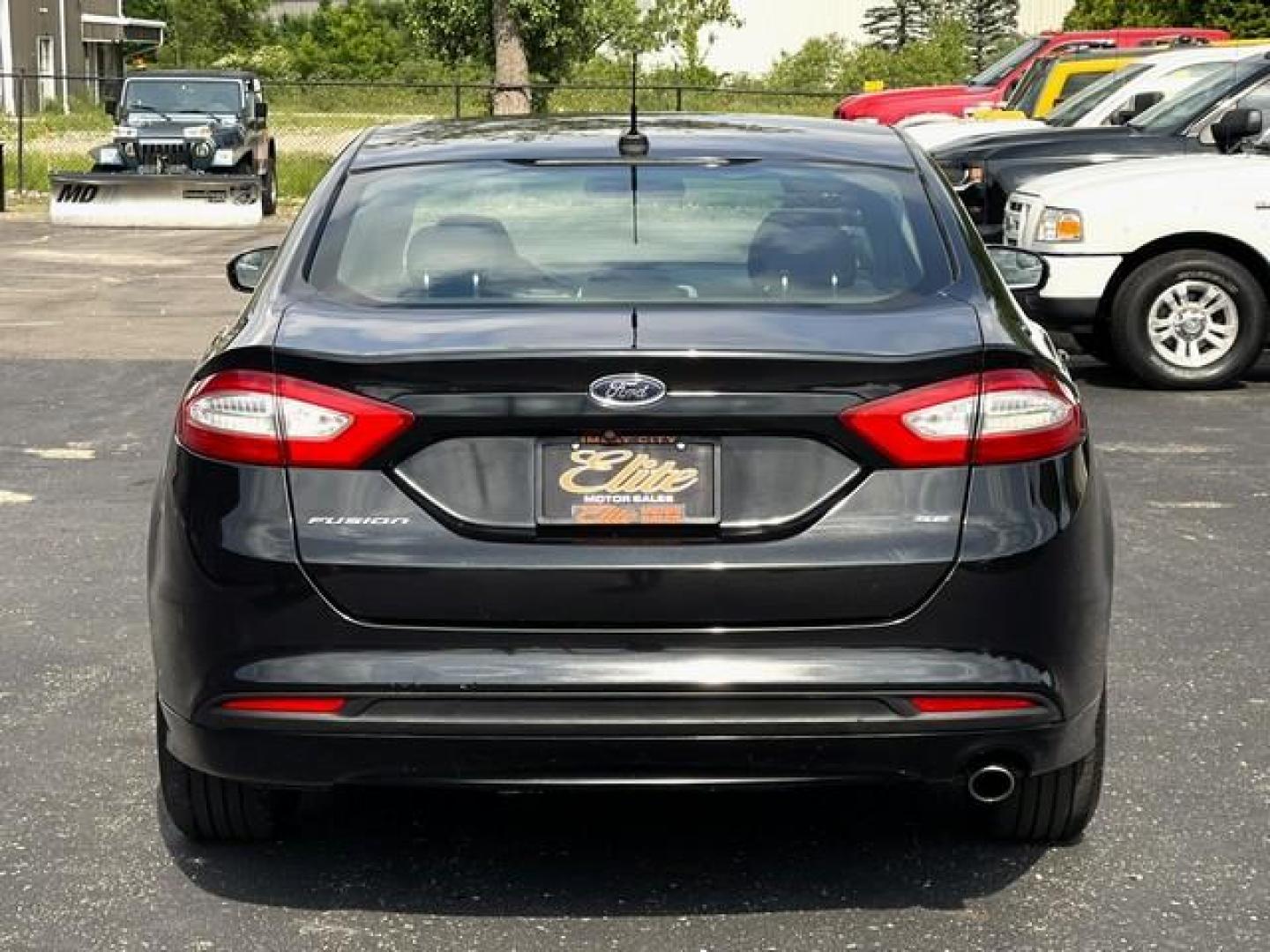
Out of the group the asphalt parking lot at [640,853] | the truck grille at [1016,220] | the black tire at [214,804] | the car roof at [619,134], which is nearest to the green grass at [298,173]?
the truck grille at [1016,220]

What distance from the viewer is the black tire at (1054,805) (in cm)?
466

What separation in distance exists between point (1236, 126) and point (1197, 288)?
1.48m

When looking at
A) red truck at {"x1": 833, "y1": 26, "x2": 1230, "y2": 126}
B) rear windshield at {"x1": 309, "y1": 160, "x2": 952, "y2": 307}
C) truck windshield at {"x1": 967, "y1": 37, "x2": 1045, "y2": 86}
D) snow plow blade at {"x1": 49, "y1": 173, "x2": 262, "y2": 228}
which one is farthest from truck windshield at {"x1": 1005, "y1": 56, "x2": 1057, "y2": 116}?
rear windshield at {"x1": 309, "y1": 160, "x2": 952, "y2": 307}

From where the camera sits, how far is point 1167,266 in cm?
1231

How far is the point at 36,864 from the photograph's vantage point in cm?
474

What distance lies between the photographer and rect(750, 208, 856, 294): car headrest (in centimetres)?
465

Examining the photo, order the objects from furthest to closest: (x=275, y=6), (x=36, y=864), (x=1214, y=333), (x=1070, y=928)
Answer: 1. (x=275, y=6)
2. (x=1214, y=333)
3. (x=36, y=864)
4. (x=1070, y=928)

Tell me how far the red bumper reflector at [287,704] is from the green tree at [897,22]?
69.9 meters

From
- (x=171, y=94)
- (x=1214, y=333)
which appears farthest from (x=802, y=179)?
(x=171, y=94)

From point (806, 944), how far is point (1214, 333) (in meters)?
8.80

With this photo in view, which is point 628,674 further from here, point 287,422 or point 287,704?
point 287,422

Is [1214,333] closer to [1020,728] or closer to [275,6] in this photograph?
[1020,728]

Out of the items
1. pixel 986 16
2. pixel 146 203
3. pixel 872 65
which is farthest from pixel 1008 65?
pixel 986 16

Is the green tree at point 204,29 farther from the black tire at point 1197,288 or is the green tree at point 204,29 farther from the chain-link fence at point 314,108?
the black tire at point 1197,288
